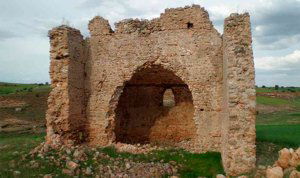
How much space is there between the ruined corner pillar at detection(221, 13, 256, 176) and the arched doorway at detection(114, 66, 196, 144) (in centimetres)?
605

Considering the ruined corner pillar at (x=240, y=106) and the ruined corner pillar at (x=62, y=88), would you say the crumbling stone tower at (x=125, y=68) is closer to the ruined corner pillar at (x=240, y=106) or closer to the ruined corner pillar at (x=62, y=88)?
the ruined corner pillar at (x=62, y=88)

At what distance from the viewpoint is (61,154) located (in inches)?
457

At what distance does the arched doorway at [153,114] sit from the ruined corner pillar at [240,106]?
6.05 metres

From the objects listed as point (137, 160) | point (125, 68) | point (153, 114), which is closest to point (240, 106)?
point (137, 160)

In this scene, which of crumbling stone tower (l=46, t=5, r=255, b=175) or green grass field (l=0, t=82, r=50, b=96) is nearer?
crumbling stone tower (l=46, t=5, r=255, b=175)

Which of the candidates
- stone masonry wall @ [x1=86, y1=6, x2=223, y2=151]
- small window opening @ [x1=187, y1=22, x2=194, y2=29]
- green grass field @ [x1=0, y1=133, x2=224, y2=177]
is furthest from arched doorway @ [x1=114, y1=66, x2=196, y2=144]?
green grass field @ [x1=0, y1=133, x2=224, y2=177]

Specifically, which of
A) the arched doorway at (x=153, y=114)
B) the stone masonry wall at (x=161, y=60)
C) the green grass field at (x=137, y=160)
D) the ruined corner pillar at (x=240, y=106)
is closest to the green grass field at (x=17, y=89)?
the arched doorway at (x=153, y=114)

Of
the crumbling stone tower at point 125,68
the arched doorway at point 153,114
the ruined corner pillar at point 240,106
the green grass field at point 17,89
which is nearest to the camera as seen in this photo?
the ruined corner pillar at point 240,106

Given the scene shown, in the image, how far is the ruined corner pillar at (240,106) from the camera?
10.6m

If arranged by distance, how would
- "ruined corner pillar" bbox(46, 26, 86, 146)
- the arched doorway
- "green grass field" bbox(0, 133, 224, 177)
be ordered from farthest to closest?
the arched doorway
"ruined corner pillar" bbox(46, 26, 86, 146)
"green grass field" bbox(0, 133, 224, 177)

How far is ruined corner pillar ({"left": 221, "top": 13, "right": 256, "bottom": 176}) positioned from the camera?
34.9 ft

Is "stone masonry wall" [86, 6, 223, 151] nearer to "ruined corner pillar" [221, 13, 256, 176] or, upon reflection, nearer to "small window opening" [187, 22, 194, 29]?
"small window opening" [187, 22, 194, 29]

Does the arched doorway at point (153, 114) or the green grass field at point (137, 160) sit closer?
the green grass field at point (137, 160)

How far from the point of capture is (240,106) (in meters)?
10.7
